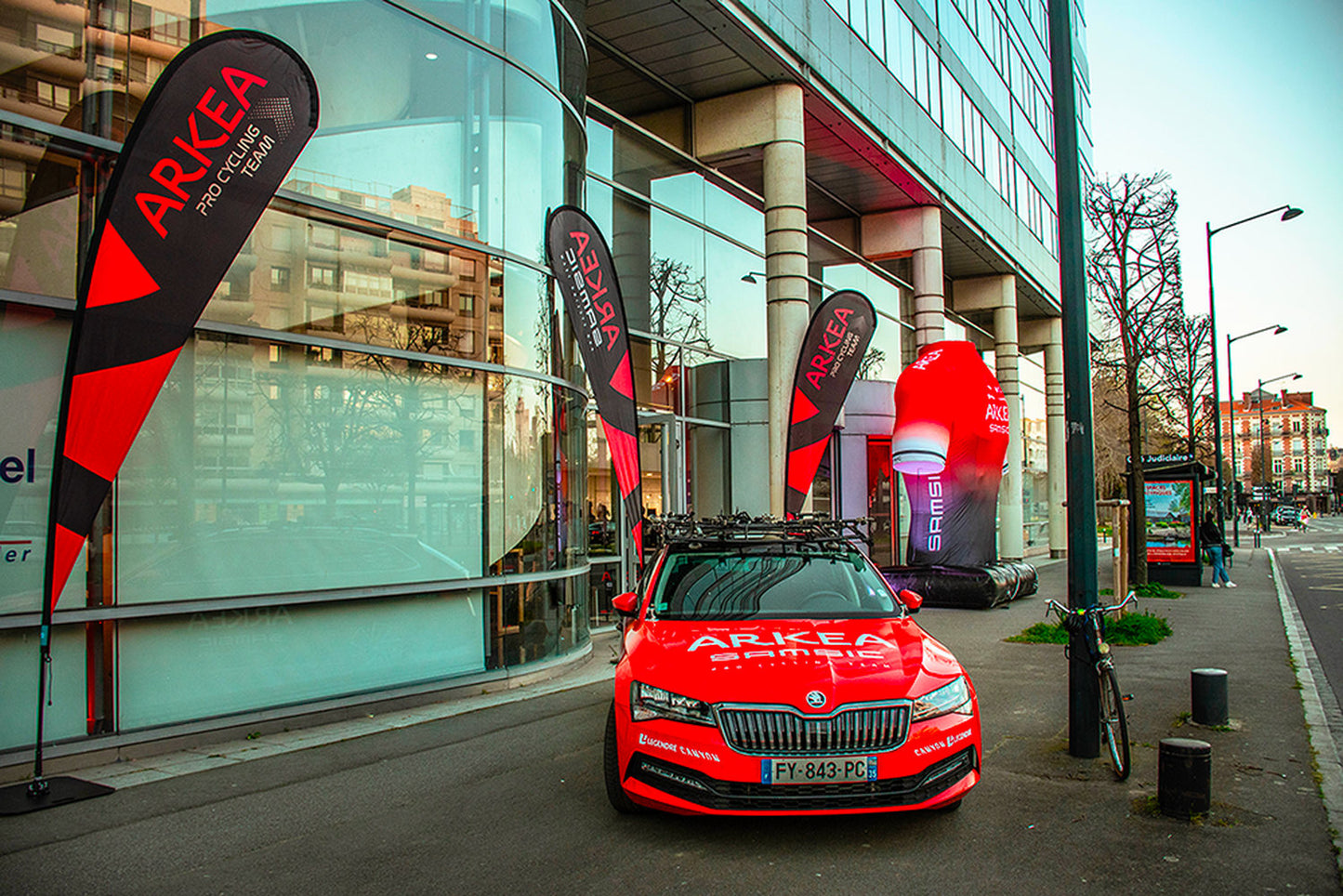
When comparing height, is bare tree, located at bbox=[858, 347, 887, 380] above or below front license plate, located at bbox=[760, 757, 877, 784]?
above

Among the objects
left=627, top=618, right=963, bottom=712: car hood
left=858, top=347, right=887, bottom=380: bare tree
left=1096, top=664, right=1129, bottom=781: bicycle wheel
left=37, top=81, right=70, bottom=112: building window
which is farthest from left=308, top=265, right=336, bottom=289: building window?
left=858, top=347, right=887, bottom=380: bare tree

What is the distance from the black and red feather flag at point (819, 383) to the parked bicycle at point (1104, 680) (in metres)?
8.85

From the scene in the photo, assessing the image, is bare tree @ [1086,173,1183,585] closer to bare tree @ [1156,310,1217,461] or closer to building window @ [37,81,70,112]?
bare tree @ [1156,310,1217,461]

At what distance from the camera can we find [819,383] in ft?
52.1

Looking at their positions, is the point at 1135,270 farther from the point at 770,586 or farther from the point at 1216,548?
the point at 770,586

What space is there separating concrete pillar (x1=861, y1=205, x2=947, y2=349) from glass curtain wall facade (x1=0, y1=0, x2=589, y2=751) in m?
13.2

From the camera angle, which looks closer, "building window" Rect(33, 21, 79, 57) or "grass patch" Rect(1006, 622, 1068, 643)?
"building window" Rect(33, 21, 79, 57)

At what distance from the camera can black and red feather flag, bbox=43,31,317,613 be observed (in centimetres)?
625

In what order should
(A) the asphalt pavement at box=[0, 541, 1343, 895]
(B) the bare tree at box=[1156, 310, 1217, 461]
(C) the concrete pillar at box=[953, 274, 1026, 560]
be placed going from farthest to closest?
(C) the concrete pillar at box=[953, 274, 1026, 560] → (B) the bare tree at box=[1156, 310, 1217, 461] → (A) the asphalt pavement at box=[0, 541, 1343, 895]

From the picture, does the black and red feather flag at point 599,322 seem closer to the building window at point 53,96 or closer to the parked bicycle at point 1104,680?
the building window at point 53,96

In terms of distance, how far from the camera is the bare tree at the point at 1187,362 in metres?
20.0

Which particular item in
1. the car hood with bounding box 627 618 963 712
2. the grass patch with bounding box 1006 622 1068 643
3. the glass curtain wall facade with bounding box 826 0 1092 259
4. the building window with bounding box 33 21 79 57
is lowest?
the grass patch with bounding box 1006 622 1068 643

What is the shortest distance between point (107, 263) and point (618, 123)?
38.1ft

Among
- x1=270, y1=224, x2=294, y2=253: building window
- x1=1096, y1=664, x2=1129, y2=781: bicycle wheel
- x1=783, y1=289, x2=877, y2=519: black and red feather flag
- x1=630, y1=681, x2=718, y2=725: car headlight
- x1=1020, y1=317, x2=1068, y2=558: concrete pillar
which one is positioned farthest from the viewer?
x1=1020, y1=317, x2=1068, y2=558: concrete pillar
